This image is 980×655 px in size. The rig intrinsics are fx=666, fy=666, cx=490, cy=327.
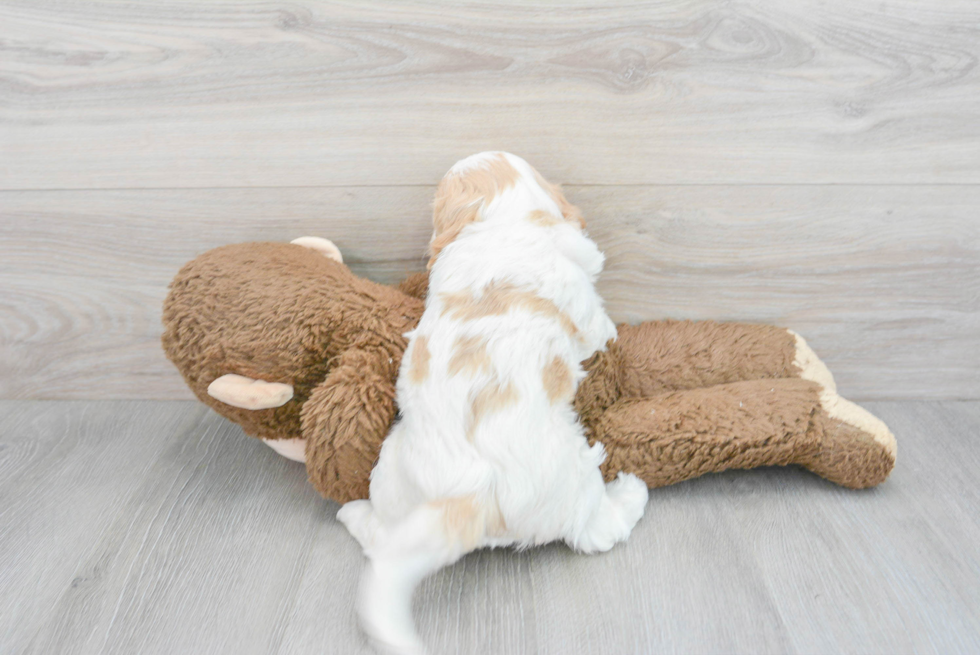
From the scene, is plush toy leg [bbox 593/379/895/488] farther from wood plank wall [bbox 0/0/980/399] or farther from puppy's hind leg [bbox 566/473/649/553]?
wood plank wall [bbox 0/0/980/399]

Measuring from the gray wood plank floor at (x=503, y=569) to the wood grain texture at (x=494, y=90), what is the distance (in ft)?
1.43

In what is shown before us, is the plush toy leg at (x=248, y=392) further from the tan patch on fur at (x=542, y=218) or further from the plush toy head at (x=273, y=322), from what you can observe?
the tan patch on fur at (x=542, y=218)

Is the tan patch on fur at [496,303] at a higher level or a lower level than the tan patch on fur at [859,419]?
higher

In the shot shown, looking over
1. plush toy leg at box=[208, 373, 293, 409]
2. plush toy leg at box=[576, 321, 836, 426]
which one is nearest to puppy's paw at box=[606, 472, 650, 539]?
plush toy leg at box=[576, 321, 836, 426]

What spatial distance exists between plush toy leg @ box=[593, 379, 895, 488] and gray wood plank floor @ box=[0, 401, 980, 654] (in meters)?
0.05

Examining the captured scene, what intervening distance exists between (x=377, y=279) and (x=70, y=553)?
536mm

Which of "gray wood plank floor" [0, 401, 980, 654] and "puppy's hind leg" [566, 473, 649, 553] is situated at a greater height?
"puppy's hind leg" [566, 473, 649, 553]

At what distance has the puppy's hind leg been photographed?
2.61 ft

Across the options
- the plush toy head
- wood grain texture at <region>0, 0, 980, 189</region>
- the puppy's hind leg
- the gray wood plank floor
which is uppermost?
wood grain texture at <region>0, 0, 980, 189</region>

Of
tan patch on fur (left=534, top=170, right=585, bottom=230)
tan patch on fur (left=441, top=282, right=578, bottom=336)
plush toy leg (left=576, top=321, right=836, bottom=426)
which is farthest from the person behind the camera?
plush toy leg (left=576, top=321, right=836, bottom=426)

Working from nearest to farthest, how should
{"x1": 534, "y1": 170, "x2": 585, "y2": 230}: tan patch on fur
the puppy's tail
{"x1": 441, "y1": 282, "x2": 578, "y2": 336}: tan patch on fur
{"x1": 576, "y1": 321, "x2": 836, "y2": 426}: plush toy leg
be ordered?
1. the puppy's tail
2. {"x1": 441, "y1": 282, "x2": 578, "y2": 336}: tan patch on fur
3. {"x1": 534, "y1": 170, "x2": 585, "y2": 230}: tan patch on fur
4. {"x1": 576, "y1": 321, "x2": 836, "y2": 426}: plush toy leg

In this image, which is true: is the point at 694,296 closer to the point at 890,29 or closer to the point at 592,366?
the point at 592,366

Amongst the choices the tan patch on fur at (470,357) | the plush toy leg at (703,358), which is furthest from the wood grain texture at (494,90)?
the tan patch on fur at (470,357)

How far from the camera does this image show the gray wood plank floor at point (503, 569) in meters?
0.71
